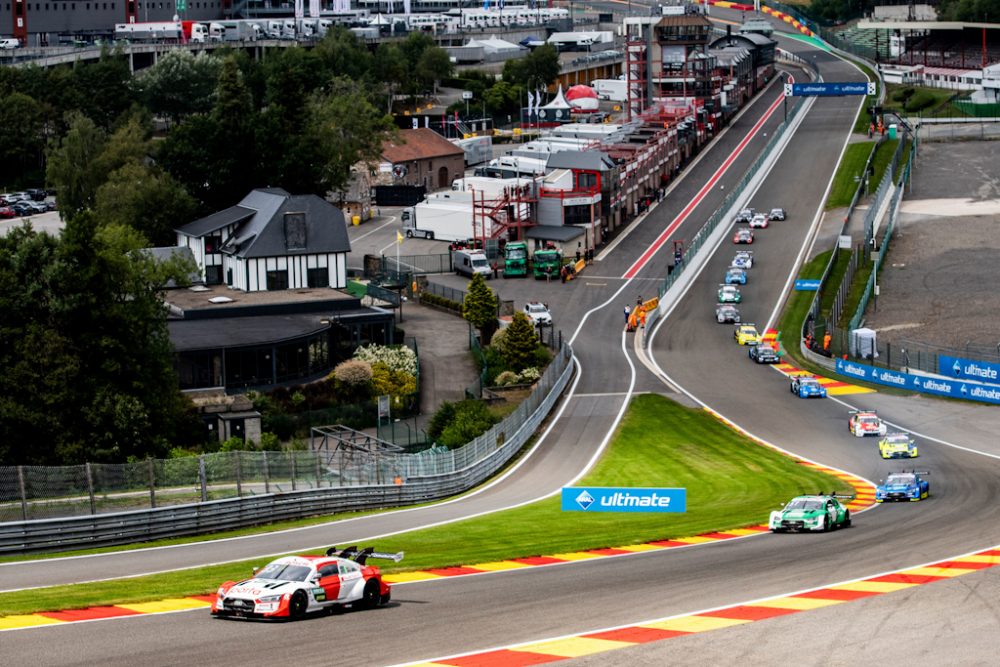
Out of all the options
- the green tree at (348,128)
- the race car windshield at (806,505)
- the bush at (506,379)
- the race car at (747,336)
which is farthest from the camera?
the green tree at (348,128)

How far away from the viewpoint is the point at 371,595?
3303cm

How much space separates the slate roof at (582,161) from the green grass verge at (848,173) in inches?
784

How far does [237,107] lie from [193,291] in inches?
1049

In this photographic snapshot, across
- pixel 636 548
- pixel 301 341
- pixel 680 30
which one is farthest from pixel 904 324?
pixel 680 30

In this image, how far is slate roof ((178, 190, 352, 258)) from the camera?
9625 centimetres

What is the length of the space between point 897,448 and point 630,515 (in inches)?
800

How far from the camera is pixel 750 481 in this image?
60281 mm

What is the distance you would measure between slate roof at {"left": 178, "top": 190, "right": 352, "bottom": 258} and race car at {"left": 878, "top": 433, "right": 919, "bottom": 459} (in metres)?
40.7

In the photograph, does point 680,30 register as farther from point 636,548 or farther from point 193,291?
point 636,548

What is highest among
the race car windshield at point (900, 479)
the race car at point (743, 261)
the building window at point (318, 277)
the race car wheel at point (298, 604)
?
the race car wheel at point (298, 604)

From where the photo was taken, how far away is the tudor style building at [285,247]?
3784 inches

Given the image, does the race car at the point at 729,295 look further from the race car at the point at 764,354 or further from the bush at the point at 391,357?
the bush at the point at 391,357

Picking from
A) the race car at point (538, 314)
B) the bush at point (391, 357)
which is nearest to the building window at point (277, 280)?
the bush at point (391, 357)

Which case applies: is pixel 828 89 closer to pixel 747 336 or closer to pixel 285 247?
pixel 747 336
